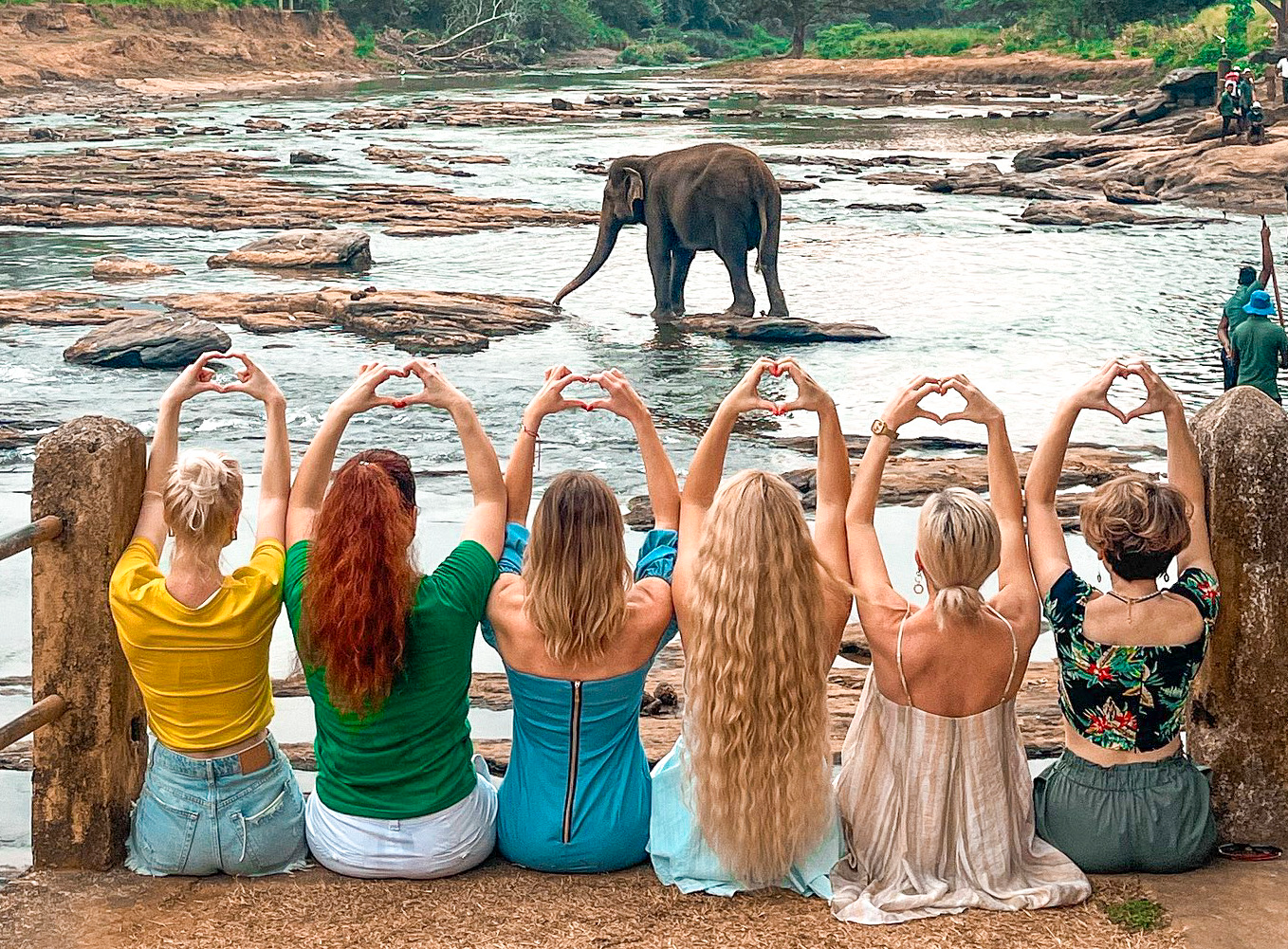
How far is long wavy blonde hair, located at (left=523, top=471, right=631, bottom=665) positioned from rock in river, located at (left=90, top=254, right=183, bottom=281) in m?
14.7

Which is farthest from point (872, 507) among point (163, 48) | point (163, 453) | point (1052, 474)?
point (163, 48)

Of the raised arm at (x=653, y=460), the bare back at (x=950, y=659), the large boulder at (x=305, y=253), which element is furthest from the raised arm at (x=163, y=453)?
the large boulder at (x=305, y=253)

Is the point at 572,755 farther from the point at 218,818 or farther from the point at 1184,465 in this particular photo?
the point at 1184,465

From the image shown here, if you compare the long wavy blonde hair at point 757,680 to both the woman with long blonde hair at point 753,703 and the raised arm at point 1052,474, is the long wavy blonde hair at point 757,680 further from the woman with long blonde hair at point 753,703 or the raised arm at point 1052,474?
the raised arm at point 1052,474

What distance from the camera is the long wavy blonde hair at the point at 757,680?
3.36 m

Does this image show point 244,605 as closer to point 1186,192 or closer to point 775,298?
point 775,298

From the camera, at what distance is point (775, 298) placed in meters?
15.4

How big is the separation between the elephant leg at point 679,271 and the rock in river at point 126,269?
18.1 ft

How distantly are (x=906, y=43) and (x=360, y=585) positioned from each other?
6645 cm

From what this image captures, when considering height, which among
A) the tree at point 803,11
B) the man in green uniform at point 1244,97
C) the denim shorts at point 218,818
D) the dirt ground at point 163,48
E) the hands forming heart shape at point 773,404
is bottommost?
the denim shorts at point 218,818

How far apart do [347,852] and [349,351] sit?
10154 millimetres

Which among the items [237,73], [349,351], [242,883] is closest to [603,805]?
[242,883]

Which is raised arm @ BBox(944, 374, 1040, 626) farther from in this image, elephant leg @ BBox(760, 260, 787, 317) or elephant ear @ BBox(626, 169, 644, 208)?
elephant ear @ BBox(626, 169, 644, 208)

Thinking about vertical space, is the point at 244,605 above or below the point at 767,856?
above
